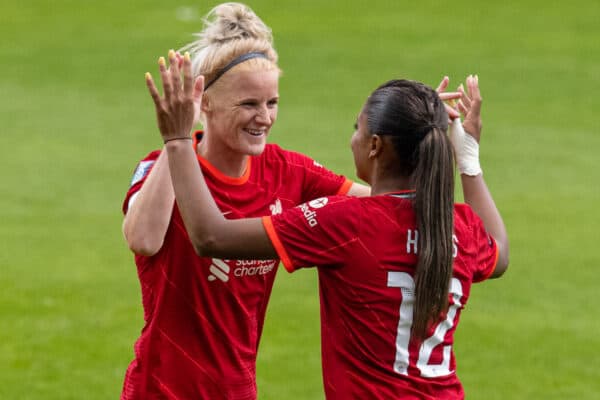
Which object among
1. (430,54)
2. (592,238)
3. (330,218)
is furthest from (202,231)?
(430,54)

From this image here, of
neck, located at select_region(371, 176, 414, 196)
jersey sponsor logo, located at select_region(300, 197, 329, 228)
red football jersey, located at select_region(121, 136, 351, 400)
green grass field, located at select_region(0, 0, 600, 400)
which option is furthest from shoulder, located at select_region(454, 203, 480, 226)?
green grass field, located at select_region(0, 0, 600, 400)

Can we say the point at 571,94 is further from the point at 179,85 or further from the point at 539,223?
the point at 179,85

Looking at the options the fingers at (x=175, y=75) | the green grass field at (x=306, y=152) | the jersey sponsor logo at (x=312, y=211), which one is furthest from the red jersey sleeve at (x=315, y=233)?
the green grass field at (x=306, y=152)

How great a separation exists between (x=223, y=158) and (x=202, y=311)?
0.67m

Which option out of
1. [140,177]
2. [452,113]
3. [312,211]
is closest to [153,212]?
[140,177]

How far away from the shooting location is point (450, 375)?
4.59 metres

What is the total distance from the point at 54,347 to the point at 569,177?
7823 mm

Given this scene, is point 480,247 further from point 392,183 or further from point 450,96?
point 450,96

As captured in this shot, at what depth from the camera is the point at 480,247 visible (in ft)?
15.4

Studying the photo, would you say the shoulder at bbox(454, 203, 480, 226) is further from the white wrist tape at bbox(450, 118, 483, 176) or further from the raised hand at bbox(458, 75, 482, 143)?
the raised hand at bbox(458, 75, 482, 143)

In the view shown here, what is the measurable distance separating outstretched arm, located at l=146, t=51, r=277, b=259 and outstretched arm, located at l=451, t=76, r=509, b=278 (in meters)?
1.06

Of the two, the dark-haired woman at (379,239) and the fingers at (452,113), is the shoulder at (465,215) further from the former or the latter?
the fingers at (452,113)

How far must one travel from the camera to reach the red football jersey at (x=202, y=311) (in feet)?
16.8

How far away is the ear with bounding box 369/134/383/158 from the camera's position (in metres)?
4.45
